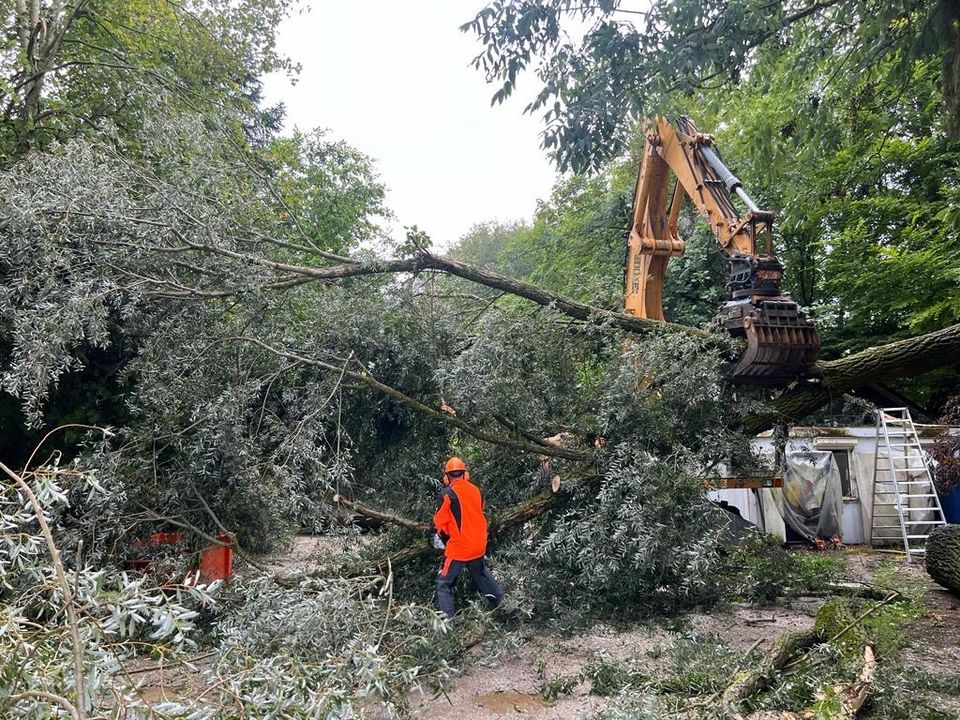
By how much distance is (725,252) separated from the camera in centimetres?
711

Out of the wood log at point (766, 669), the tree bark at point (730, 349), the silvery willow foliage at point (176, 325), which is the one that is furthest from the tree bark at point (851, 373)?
the silvery willow foliage at point (176, 325)

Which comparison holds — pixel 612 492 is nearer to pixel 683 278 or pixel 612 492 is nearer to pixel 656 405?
pixel 656 405

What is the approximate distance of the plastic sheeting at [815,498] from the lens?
11727 mm

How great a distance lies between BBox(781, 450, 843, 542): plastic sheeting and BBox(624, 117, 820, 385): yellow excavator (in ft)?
17.3

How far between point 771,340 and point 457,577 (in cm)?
303

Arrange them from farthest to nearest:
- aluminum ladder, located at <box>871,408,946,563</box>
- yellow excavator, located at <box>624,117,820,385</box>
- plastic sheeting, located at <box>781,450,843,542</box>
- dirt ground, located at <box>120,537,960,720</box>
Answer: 1. plastic sheeting, located at <box>781,450,843,542</box>
2. aluminum ladder, located at <box>871,408,946,563</box>
3. yellow excavator, located at <box>624,117,820,385</box>
4. dirt ground, located at <box>120,537,960,720</box>

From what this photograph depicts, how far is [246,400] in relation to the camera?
5793 millimetres

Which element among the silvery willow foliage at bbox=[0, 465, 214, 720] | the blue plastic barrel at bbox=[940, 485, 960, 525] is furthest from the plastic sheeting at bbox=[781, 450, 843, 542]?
the silvery willow foliage at bbox=[0, 465, 214, 720]

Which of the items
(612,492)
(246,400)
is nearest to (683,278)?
(612,492)

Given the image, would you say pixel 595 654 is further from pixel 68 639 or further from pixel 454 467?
Result: pixel 68 639

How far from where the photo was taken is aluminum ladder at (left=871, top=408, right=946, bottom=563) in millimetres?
11031

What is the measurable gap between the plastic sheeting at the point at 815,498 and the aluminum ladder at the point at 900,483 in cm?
51

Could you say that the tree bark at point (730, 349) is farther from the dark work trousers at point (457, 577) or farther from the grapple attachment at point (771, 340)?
the dark work trousers at point (457, 577)

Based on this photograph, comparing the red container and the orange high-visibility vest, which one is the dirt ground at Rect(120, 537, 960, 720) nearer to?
the red container
